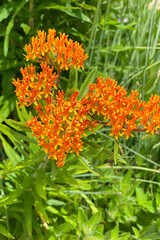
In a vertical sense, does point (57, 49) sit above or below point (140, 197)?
above

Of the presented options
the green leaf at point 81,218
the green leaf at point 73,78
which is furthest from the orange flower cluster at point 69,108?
the green leaf at point 81,218

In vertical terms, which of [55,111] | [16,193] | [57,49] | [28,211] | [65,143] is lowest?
[28,211]

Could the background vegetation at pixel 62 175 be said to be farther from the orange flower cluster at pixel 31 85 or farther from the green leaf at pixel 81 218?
the orange flower cluster at pixel 31 85

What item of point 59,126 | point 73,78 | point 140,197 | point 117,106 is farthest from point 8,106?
point 140,197

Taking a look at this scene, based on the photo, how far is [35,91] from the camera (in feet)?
3.45

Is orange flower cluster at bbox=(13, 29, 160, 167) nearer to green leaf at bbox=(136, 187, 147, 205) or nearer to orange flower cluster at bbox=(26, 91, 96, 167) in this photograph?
orange flower cluster at bbox=(26, 91, 96, 167)

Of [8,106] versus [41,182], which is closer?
[41,182]

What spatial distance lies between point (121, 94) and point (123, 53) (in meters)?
1.20

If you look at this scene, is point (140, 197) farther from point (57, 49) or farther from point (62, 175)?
point (57, 49)

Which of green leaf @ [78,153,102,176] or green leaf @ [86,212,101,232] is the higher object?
green leaf @ [78,153,102,176]

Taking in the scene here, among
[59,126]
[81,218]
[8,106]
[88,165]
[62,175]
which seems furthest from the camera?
[8,106]

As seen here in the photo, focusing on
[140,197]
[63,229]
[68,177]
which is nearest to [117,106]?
[68,177]

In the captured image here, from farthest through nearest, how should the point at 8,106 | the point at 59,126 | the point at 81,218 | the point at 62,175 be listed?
the point at 8,106, the point at 81,218, the point at 62,175, the point at 59,126

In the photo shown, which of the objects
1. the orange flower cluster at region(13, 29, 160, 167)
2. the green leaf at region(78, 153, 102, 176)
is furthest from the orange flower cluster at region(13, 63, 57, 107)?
the green leaf at region(78, 153, 102, 176)
